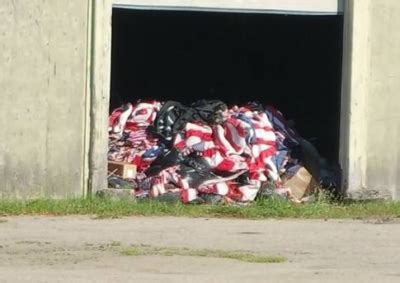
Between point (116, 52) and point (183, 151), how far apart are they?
5769 millimetres

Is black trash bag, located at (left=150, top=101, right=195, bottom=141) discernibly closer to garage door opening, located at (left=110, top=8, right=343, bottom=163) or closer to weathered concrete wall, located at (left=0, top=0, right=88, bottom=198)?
weathered concrete wall, located at (left=0, top=0, right=88, bottom=198)

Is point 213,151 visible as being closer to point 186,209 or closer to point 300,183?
point 300,183

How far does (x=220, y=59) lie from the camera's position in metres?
21.0

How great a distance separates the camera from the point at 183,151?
15.5 meters

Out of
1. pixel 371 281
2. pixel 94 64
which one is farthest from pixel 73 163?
pixel 371 281

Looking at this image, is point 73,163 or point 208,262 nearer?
point 208,262

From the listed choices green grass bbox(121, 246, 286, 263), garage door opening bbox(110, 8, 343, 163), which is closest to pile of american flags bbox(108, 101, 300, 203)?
garage door opening bbox(110, 8, 343, 163)

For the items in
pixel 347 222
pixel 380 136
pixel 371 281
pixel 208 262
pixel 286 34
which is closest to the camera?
pixel 371 281

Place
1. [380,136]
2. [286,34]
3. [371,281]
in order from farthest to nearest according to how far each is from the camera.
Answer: [286,34] → [380,136] → [371,281]

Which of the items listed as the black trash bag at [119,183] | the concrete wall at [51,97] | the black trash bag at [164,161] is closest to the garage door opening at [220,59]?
the black trash bag at [164,161]

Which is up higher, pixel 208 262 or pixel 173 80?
pixel 173 80

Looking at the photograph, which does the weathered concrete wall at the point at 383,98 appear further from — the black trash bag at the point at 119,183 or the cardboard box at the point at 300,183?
the black trash bag at the point at 119,183

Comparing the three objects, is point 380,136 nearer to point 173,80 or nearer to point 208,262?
point 208,262

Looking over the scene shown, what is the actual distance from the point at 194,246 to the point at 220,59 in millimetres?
9874
